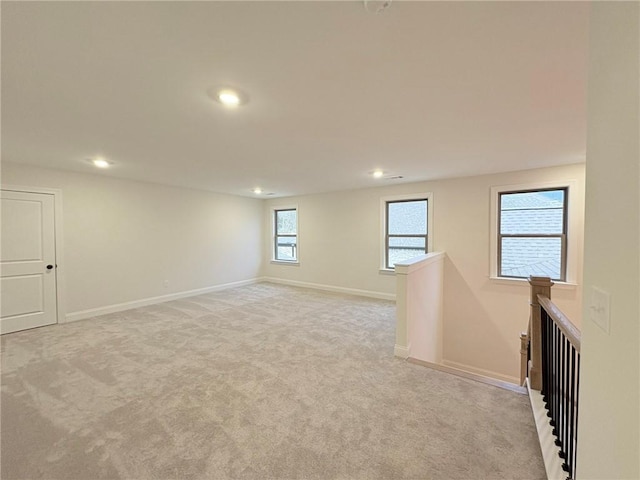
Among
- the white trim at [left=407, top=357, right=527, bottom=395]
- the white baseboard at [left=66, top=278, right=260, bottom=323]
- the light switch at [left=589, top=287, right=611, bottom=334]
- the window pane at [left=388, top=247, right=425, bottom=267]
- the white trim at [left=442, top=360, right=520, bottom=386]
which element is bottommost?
the white trim at [left=442, top=360, right=520, bottom=386]

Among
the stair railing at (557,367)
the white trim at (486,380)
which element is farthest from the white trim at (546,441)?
the white trim at (486,380)

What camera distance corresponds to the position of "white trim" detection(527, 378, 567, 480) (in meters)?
1.42

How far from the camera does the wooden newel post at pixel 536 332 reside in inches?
83.2

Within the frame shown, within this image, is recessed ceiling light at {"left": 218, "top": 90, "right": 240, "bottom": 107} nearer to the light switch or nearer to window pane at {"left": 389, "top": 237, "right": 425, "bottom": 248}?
the light switch

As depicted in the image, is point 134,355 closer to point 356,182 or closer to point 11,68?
point 11,68

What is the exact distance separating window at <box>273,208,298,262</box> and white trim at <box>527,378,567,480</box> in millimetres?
5305

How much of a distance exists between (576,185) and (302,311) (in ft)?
14.4

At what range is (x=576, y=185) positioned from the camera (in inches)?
148

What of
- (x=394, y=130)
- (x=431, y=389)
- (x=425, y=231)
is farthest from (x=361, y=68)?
(x=425, y=231)

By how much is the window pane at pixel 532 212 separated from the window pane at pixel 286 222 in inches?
173

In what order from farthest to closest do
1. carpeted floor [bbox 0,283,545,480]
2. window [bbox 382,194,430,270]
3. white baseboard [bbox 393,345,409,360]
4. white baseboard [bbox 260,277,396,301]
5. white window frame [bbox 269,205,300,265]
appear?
white window frame [bbox 269,205,300,265]
white baseboard [bbox 260,277,396,301]
window [bbox 382,194,430,270]
white baseboard [bbox 393,345,409,360]
carpeted floor [bbox 0,283,545,480]

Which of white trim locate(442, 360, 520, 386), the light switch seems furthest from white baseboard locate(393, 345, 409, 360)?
the light switch

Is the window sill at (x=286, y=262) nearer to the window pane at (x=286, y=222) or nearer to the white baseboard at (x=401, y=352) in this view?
the window pane at (x=286, y=222)

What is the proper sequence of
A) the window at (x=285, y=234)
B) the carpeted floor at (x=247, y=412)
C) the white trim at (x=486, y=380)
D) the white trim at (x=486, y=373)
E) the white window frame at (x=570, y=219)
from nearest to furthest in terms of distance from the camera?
the carpeted floor at (x=247, y=412), the white trim at (x=486, y=380), the white window frame at (x=570, y=219), the white trim at (x=486, y=373), the window at (x=285, y=234)
